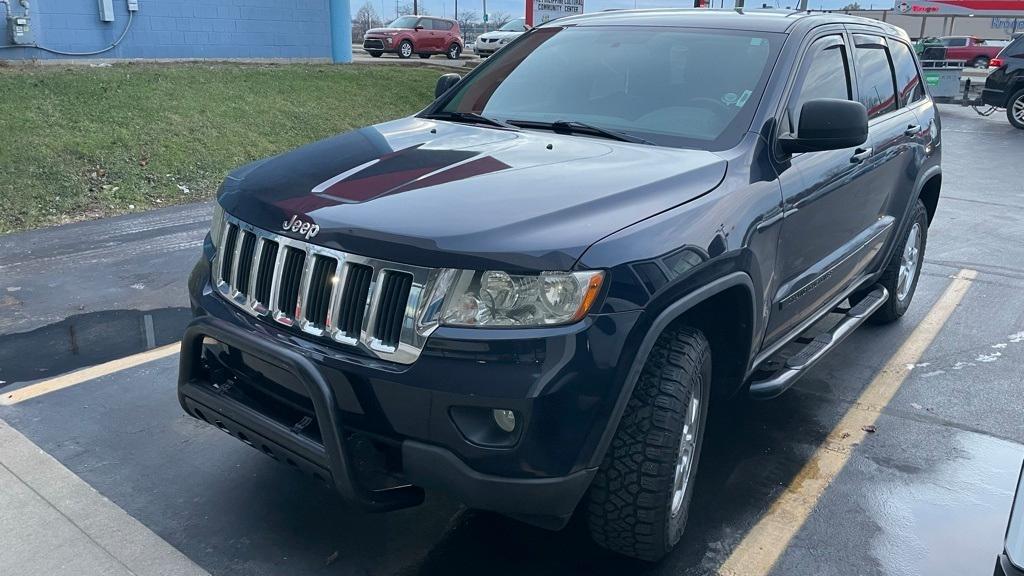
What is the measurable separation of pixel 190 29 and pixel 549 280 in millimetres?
16930

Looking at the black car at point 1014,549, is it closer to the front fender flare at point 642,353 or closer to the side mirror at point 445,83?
the front fender flare at point 642,353

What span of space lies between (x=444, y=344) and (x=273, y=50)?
1805 centimetres

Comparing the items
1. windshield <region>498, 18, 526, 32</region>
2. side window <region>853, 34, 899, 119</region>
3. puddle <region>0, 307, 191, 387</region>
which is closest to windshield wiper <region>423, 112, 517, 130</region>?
side window <region>853, 34, 899, 119</region>

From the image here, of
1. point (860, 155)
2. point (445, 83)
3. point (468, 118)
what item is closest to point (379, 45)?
point (445, 83)

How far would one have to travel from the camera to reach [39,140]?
9.73m

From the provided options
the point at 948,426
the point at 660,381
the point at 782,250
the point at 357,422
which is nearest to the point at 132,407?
the point at 357,422

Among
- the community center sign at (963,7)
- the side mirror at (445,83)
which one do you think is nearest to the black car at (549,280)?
the side mirror at (445,83)

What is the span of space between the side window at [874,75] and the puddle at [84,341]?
415 centimetres

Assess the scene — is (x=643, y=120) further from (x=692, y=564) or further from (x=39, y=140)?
(x=39, y=140)

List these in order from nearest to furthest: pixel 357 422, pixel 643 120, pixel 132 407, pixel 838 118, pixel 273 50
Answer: pixel 357 422 → pixel 838 118 → pixel 643 120 → pixel 132 407 → pixel 273 50

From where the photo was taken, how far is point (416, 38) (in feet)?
94.3

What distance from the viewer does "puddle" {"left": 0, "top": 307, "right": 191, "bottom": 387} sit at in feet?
15.1

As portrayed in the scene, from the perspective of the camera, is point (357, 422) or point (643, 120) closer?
point (357, 422)

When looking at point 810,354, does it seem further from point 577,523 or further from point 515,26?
point 515,26
